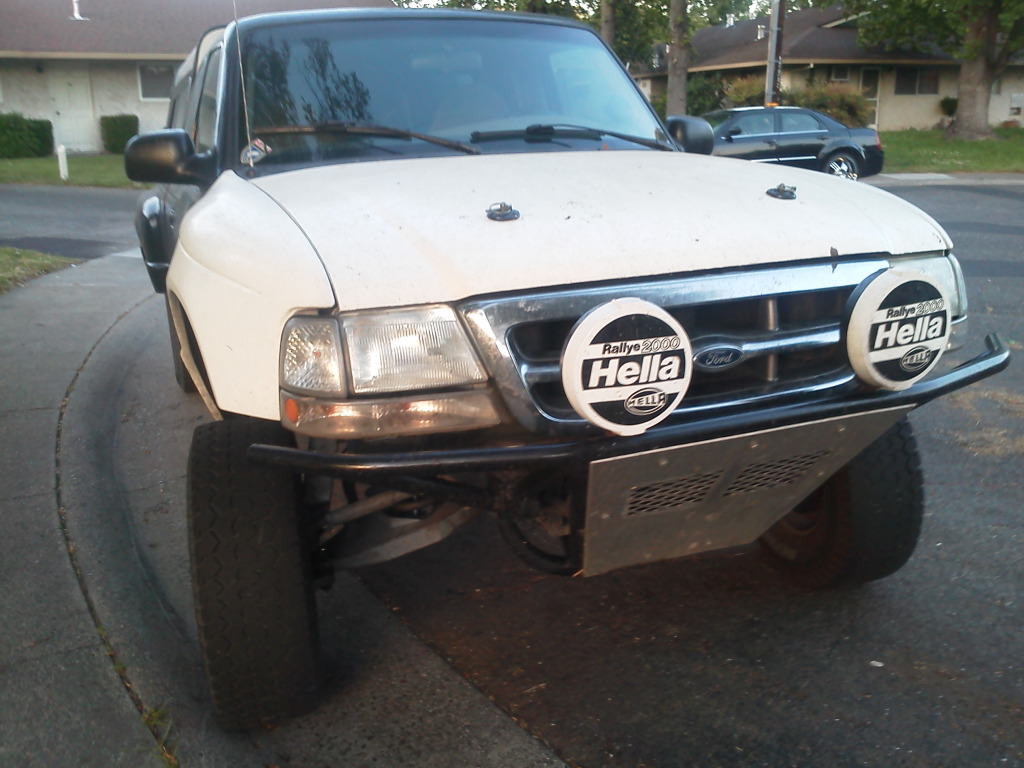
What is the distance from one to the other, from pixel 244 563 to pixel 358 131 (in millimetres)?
1577

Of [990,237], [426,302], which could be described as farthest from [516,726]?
[990,237]

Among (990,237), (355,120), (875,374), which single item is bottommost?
(990,237)

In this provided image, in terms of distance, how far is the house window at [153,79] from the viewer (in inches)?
1198

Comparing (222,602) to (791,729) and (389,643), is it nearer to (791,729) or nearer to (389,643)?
(389,643)

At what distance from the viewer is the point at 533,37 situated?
13.3 ft

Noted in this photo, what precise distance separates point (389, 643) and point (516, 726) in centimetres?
58

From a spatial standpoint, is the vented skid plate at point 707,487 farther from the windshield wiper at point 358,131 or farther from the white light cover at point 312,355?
the windshield wiper at point 358,131

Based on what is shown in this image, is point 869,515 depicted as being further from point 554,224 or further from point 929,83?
point 929,83

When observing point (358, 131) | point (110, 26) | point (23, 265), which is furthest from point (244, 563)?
point (110, 26)

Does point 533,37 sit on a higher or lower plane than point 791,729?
higher

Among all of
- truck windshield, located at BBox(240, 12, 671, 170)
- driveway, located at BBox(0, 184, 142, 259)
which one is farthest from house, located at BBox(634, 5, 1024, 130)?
truck windshield, located at BBox(240, 12, 671, 170)

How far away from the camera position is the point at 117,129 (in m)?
29.1

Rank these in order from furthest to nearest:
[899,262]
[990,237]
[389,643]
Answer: [990,237] → [389,643] → [899,262]

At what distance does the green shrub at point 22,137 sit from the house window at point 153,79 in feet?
10.9
